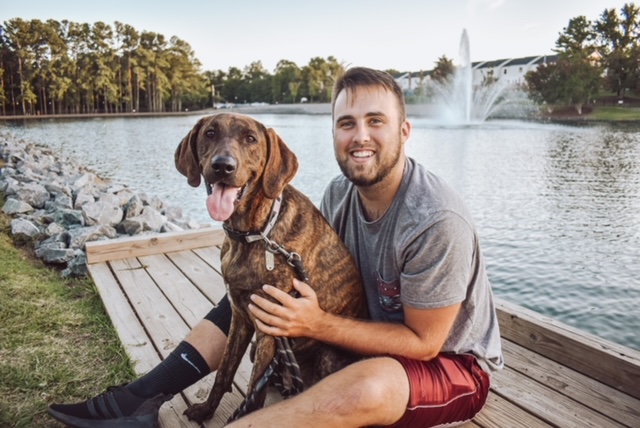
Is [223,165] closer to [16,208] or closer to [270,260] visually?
[270,260]

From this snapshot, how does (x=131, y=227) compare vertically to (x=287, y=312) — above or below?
below

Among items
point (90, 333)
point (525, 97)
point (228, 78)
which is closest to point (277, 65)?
point (228, 78)

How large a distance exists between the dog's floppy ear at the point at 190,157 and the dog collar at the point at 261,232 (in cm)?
36

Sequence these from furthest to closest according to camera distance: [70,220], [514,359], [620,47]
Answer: [620,47]
[70,220]
[514,359]

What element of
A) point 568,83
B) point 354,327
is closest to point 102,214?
point 354,327

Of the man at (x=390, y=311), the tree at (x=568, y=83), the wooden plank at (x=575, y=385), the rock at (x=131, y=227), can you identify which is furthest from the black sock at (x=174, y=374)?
the tree at (x=568, y=83)

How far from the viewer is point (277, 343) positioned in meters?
2.31

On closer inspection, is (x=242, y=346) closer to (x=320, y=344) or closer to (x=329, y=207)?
(x=320, y=344)

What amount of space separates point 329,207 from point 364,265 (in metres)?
0.54

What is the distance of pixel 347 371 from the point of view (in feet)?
6.71

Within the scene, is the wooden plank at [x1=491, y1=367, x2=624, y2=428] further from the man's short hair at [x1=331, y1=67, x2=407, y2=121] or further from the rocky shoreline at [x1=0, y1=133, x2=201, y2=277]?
the rocky shoreline at [x1=0, y1=133, x2=201, y2=277]

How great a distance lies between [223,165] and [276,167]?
0.99 feet

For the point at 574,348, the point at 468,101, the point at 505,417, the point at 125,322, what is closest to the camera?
the point at 505,417

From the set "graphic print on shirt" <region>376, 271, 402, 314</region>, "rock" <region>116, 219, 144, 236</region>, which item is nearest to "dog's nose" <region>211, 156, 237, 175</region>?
"graphic print on shirt" <region>376, 271, 402, 314</region>
